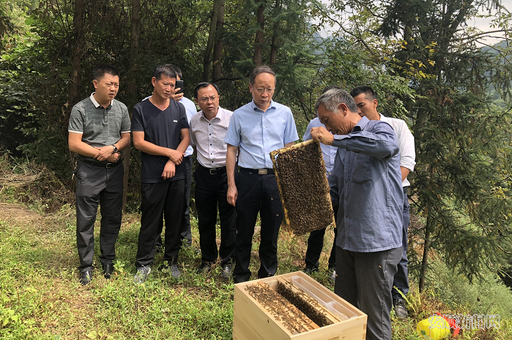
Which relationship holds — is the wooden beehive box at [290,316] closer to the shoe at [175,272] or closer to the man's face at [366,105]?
the shoe at [175,272]

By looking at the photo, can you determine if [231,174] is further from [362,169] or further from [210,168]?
[362,169]

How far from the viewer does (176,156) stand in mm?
4324

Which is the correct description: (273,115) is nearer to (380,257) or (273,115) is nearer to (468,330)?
(380,257)

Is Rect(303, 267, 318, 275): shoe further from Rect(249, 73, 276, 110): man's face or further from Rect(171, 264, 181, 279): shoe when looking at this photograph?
Rect(249, 73, 276, 110): man's face

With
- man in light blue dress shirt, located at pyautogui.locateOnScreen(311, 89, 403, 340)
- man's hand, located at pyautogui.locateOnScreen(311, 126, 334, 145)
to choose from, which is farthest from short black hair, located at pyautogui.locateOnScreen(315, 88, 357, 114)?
man's hand, located at pyautogui.locateOnScreen(311, 126, 334, 145)

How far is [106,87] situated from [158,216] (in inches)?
69.7

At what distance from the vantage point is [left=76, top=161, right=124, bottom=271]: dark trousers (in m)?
4.16

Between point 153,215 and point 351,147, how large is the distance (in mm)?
2851

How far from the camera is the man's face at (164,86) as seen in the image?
426 cm

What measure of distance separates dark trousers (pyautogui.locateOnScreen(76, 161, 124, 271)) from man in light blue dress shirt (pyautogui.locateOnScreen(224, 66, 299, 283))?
158 cm

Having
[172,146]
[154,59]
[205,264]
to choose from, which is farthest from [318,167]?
[154,59]

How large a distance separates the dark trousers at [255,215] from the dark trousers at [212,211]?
52cm

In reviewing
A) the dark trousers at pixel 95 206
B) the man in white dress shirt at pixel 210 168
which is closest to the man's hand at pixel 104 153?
the dark trousers at pixel 95 206

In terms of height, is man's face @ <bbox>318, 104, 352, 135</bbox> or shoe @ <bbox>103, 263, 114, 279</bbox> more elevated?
man's face @ <bbox>318, 104, 352, 135</bbox>
